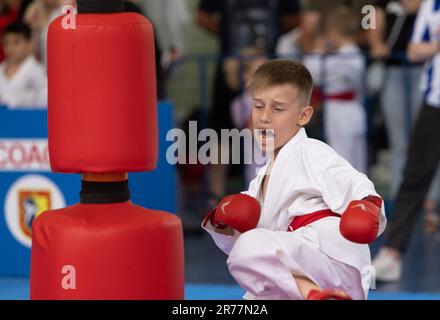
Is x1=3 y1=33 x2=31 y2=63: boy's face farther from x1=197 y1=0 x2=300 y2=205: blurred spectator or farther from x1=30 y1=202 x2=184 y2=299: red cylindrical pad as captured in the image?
x1=30 y1=202 x2=184 y2=299: red cylindrical pad

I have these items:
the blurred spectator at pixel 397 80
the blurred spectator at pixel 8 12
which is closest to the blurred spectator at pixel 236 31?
the blurred spectator at pixel 397 80

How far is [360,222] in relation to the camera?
3.68 m

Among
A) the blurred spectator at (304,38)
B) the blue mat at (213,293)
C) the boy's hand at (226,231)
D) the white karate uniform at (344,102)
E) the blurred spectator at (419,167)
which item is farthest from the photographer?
the blurred spectator at (304,38)

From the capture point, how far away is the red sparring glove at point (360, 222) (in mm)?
3686

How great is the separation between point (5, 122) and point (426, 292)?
101 inches

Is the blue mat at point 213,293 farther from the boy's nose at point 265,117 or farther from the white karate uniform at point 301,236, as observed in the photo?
the boy's nose at point 265,117

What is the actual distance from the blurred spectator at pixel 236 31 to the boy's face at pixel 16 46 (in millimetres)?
1386

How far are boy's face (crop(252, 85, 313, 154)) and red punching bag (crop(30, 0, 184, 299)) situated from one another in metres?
0.42

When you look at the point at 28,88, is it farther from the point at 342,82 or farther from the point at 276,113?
the point at 276,113

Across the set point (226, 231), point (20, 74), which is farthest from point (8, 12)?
point (226, 231)

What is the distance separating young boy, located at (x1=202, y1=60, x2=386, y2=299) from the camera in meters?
3.76

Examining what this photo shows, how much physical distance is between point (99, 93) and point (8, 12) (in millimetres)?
5608
